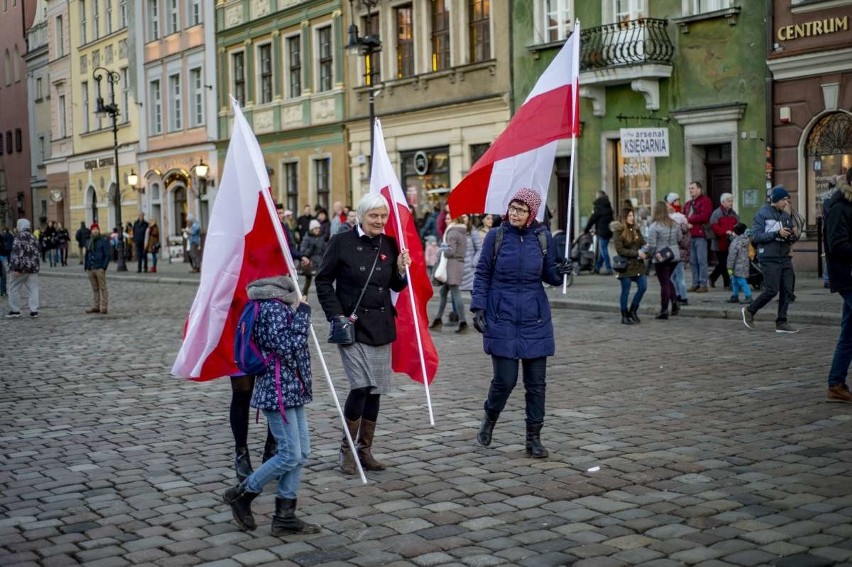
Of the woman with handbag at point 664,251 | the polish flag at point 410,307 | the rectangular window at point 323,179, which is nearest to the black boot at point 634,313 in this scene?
the woman with handbag at point 664,251

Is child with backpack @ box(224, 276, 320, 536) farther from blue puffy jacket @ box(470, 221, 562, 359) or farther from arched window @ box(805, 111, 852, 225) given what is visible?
arched window @ box(805, 111, 852, 225)

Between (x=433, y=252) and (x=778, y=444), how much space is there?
13.7 m

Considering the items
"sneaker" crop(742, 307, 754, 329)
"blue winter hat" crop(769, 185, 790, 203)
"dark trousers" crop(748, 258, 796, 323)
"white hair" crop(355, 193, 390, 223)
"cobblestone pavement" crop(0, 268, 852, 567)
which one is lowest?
"cobblestone pavement" crop(0, 268, 852, 567)

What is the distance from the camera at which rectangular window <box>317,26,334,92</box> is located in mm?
38969

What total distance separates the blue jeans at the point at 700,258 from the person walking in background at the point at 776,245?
631 centimetres

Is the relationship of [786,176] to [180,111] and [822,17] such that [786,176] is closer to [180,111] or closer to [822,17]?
[822,17]

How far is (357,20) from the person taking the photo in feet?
121

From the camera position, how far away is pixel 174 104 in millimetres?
49656

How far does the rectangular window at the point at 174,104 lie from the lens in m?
49.3

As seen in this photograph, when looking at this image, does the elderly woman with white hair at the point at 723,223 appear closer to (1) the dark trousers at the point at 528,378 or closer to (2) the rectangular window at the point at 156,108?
(1) the dark trousers at the point at 528,378

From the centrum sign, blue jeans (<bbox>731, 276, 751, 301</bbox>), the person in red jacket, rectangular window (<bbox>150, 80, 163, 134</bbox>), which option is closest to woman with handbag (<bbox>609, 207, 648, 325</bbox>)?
blue jeans (<bbox>731, 276, 751, 301</bbox>)

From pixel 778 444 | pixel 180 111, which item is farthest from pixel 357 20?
pixel 778 444

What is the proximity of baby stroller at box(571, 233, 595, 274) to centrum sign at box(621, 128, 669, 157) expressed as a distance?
3.61 m

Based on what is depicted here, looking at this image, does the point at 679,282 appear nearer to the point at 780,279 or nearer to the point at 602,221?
the point at 780,279
